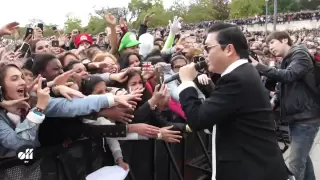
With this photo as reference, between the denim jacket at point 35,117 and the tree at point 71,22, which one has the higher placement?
the denim jacket at point 35,117

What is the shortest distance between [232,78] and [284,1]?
89134mm

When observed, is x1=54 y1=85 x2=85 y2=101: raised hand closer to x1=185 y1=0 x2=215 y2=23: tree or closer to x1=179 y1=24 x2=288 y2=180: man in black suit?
x1=179 y1=24 x2=288 y2=180: man in black suit

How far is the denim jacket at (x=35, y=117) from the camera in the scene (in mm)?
2369

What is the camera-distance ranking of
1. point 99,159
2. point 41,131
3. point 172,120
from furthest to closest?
point 172,120
point 99,159
point 41,131

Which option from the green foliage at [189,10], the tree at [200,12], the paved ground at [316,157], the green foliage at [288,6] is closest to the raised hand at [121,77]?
the paved ground at [316,157]

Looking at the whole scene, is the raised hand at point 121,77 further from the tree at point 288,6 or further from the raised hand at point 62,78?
the tree at point 288,6

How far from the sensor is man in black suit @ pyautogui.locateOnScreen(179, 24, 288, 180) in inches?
95.2

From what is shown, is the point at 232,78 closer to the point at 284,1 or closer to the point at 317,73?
the point at 317,73

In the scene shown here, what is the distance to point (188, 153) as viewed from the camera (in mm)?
4133

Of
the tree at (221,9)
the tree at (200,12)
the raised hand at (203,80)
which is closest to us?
the raised hand at (203,80)

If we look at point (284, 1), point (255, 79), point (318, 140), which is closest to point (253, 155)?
point (255, 79)

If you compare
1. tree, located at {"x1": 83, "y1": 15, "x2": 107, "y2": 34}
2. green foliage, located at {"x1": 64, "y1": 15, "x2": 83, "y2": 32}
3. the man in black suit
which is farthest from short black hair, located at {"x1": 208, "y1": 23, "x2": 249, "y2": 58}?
green foliage, located at {"x1": 64, "y1": 15, "x2": 83, "y2": 32}

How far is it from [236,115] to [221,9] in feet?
272

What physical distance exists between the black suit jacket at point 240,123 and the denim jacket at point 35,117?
0.60 metres
